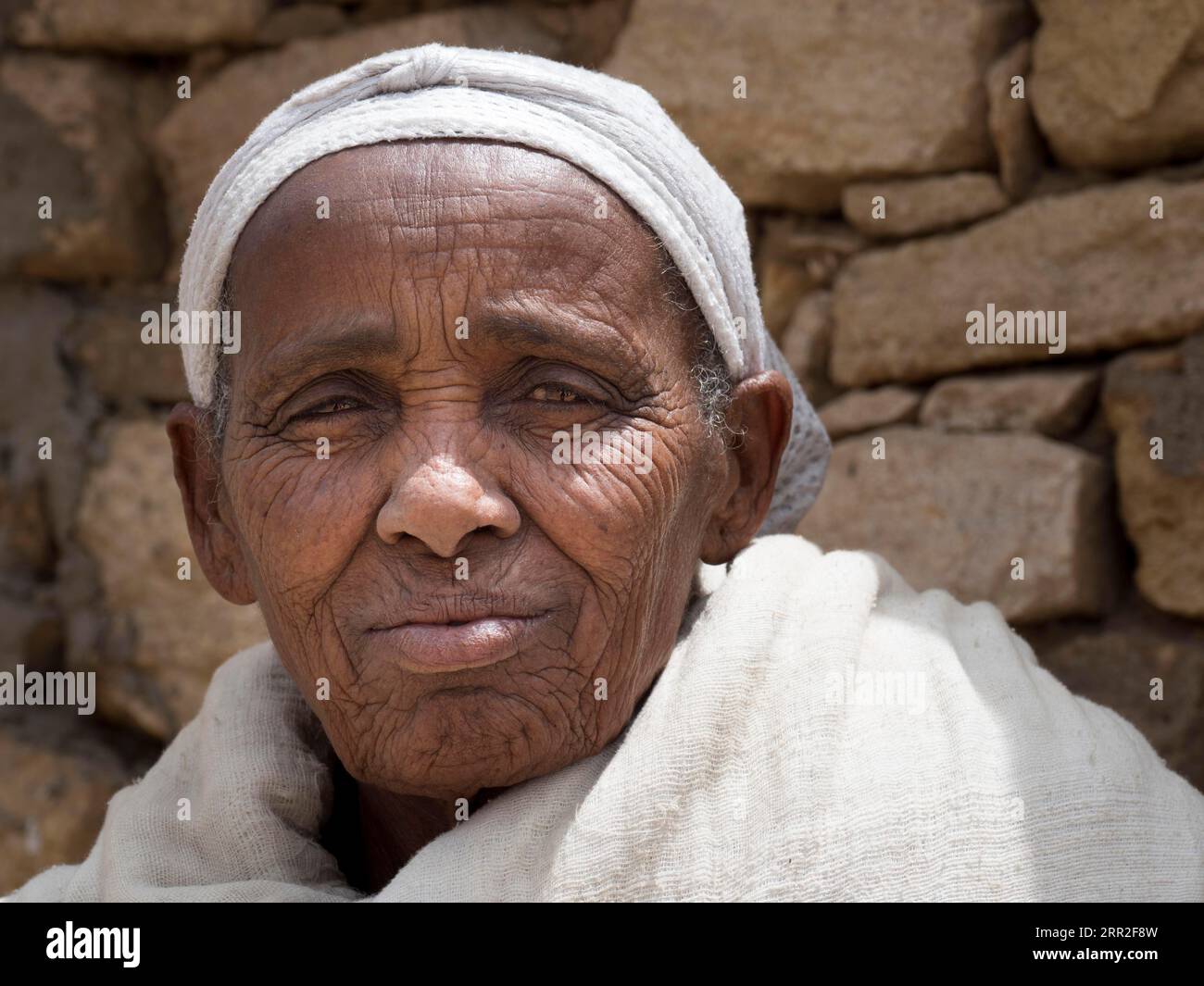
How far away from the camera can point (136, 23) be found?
12.7 feet

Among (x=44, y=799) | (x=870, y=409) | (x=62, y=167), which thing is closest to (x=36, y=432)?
(x=62, y=167)

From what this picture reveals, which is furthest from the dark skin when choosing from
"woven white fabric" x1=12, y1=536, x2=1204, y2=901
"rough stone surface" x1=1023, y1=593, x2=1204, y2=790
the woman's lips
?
"rough stone surface" x1=1023, y1=593, x2=1204, y2=790

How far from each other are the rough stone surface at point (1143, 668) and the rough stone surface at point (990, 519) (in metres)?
0.06

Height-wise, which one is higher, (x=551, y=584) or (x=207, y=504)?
(x=207, y=504)

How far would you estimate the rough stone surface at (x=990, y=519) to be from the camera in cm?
307

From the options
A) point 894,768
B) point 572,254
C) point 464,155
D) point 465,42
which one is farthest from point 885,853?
point 465,42

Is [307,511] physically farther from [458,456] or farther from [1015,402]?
[1015,402]

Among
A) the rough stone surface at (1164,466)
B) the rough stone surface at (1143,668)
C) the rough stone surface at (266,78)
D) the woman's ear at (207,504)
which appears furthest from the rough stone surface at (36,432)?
the rough stone surface at (1164,466)

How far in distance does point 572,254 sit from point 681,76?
5.68 ft

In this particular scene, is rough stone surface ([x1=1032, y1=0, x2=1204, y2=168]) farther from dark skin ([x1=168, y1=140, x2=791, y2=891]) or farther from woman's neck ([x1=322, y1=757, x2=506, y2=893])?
woman's neck ([x1=322, y1=757, x2=506, y2=893])

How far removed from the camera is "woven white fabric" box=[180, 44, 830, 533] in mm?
1935

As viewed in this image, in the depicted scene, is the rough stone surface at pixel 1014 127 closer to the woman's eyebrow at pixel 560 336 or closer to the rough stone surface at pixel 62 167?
the woman's eyebrow at pixel 560 336

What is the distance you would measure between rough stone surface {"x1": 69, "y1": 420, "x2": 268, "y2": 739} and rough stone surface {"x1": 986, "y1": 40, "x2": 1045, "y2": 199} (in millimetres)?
2206

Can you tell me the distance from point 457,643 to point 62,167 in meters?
2.75
